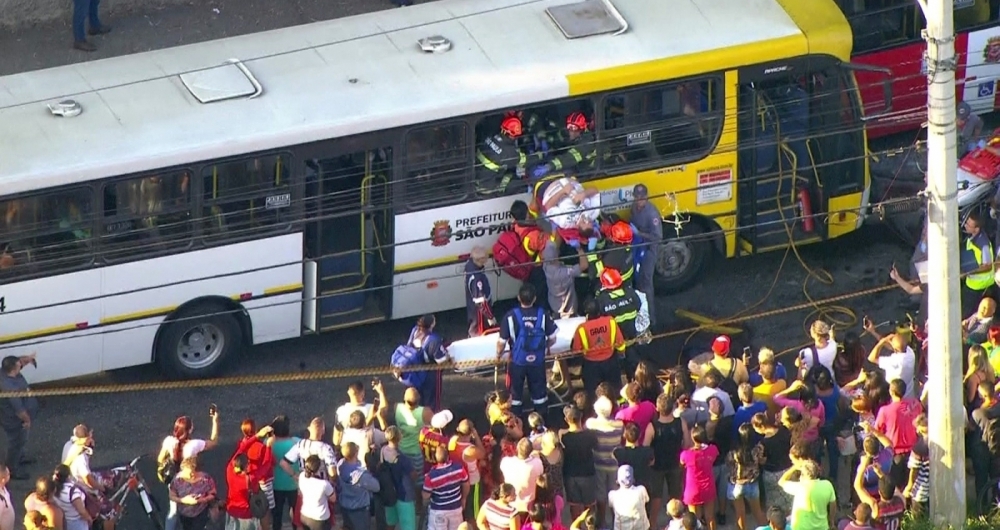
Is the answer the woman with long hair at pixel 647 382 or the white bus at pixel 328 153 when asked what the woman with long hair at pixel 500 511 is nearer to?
the woman with long hair at pixel 647 382

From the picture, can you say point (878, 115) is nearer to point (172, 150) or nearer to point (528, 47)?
point (528, 47)

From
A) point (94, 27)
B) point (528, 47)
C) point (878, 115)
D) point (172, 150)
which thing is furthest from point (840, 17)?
point (94, 27)

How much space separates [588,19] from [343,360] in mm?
3983

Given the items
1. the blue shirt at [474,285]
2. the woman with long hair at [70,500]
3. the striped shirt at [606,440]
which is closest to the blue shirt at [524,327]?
the blue shirt at [474,285]

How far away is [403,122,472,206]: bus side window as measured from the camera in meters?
21.1

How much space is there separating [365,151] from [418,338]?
2.06 m

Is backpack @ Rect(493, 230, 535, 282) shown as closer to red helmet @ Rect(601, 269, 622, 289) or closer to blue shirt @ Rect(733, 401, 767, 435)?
red helmet @ Rect(601, 269, 622, 289)

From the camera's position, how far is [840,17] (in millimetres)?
22453

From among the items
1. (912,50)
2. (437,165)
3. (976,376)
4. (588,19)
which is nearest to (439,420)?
(437,165)

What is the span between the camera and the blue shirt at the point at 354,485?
59.1ft

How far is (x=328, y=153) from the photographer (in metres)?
20.9

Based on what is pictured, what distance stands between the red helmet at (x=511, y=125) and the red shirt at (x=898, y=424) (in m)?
4.62

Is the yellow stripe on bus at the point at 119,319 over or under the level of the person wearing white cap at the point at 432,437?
over

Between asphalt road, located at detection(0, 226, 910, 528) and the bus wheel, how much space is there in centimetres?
15
